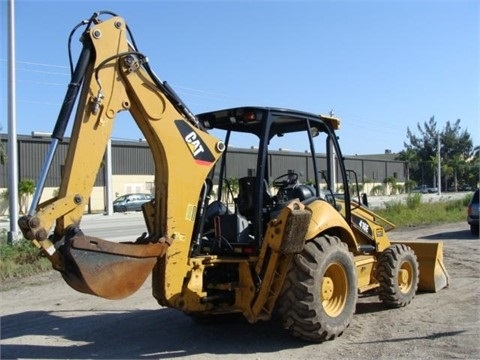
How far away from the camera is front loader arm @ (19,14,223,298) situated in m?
5.00

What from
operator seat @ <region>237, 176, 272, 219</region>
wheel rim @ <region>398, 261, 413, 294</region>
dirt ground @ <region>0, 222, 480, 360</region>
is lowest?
dirt ground @ <region>0, 222, 480, 360</region>

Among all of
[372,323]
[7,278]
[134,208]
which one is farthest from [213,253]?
[134,208]

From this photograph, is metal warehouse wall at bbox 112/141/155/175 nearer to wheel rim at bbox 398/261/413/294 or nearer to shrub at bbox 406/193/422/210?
shrub at bbox 406/193/422/210

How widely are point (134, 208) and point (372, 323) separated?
38375 millimetres

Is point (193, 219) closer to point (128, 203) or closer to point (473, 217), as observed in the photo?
point (473, 217)

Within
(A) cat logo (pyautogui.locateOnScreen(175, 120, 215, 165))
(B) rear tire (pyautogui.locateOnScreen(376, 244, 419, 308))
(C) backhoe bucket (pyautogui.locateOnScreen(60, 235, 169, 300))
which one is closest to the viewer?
(C) backhoe bucket (pyautogui.locateOnScreen(60, 235, 169, 300))

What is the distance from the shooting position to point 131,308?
8.11 metres

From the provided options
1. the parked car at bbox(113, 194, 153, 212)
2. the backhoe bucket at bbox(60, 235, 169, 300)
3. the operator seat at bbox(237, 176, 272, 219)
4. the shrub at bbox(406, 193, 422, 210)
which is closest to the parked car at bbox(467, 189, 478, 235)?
the shrub at bbox(406, 193, 422, 210)

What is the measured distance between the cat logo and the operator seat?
0.82 metres

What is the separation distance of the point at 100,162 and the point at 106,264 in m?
0.93

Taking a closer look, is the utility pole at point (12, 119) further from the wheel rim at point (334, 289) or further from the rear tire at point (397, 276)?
the wheel rim at point (334, 289)

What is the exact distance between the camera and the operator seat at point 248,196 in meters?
6.63

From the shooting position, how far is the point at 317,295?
5934 millimetres

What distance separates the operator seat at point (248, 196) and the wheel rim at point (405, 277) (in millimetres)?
2624
